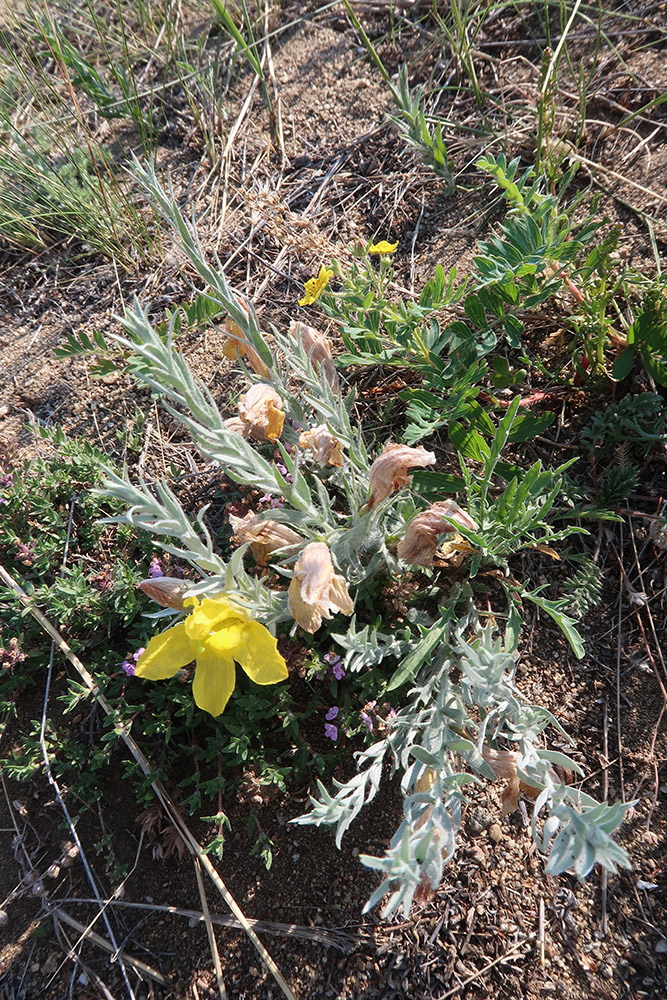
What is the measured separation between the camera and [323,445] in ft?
6.24

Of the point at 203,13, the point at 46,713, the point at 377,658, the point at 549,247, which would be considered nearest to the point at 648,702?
the point at 377,658

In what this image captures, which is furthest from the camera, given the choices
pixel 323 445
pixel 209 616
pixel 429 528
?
pixel 323 445

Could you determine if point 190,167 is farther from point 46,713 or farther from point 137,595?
point 46,713

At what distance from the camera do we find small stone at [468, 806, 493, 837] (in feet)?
6.03

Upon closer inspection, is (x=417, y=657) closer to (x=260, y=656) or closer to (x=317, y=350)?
(x=260, y=656)

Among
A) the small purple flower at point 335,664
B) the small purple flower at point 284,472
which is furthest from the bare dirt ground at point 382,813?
the small purple flower at point 284,472

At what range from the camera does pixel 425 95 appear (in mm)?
2785

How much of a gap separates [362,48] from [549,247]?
1.84m

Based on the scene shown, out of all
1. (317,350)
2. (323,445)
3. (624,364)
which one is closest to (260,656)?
(323,445)

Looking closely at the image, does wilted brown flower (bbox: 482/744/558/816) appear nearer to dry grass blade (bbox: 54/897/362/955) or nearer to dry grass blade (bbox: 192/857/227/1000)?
dry grass blade (bbox: 54/897/362/955)

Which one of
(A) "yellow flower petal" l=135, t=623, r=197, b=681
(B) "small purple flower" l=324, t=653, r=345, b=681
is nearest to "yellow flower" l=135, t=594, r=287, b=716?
(A) "yellow flower petal" l=135, t=623, r=197, b=681

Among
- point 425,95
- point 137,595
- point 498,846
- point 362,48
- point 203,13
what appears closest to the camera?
point 498,846

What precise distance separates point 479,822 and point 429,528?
2.87 ft

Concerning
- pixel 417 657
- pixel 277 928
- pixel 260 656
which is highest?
pixel 260 656
